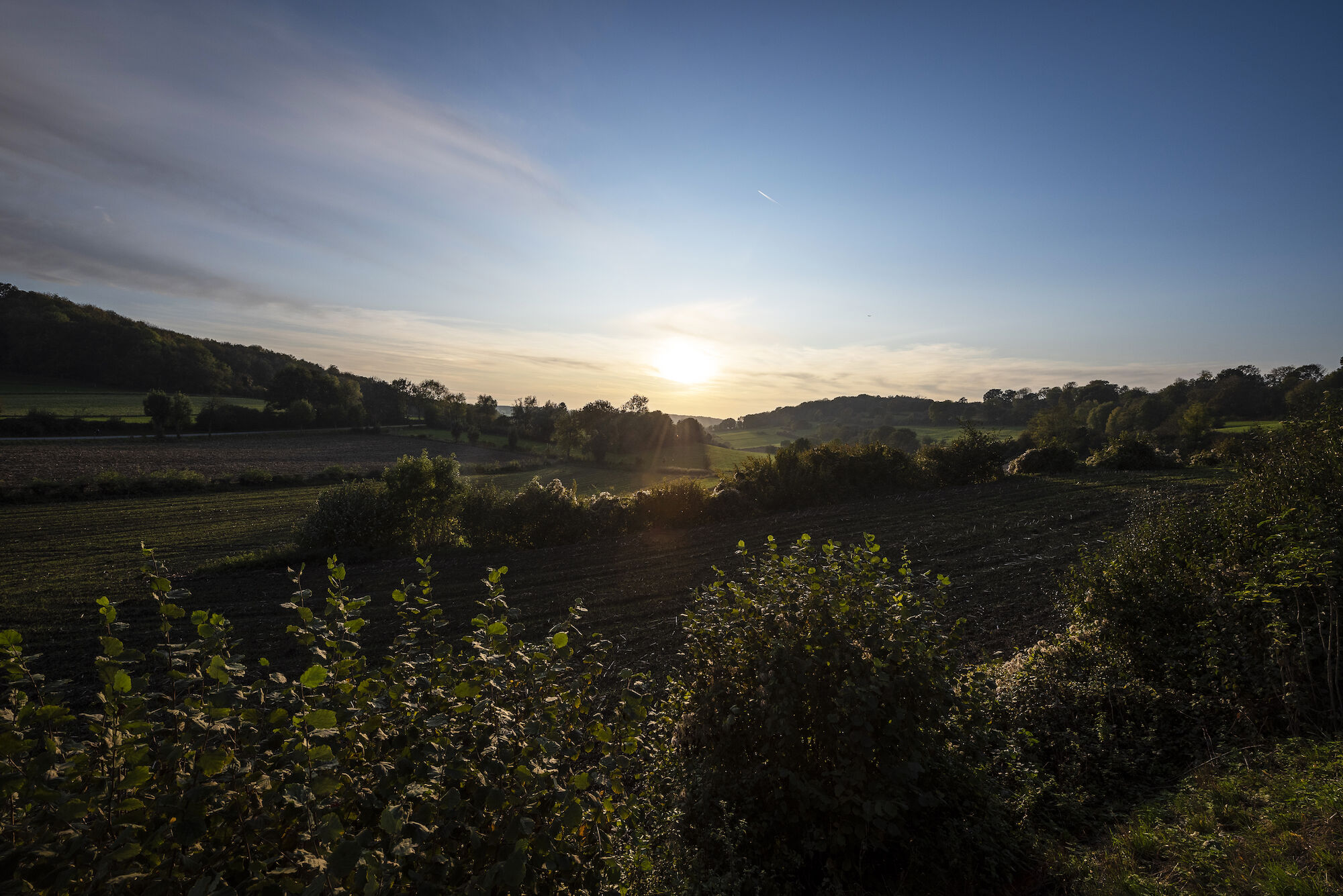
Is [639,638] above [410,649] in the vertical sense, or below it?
Answer: below

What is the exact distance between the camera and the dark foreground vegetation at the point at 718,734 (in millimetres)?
1838

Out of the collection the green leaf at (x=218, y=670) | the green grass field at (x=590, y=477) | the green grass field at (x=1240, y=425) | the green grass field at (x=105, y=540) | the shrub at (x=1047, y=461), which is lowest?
the green grass field at (x=105, y=540)

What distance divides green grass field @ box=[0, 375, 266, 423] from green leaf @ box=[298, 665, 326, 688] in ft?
234

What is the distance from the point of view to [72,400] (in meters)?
58.1

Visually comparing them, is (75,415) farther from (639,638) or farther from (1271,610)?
(1271,610)

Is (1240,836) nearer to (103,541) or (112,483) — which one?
(103,541)

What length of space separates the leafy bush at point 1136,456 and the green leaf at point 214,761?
4099cm

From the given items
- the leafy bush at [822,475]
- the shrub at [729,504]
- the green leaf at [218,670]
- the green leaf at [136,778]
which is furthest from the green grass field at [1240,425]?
the green leaf at [136,778]

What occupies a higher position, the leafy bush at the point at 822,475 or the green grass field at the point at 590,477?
the leafy bush at the point at 822,475

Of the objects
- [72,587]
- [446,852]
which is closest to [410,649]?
[446,852]

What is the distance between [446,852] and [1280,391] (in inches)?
3071

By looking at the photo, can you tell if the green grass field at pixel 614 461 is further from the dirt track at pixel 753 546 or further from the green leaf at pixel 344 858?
the green leaf at pixel 344 858

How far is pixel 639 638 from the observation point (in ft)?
34.4

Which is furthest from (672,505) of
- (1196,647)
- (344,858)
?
(344,858)
